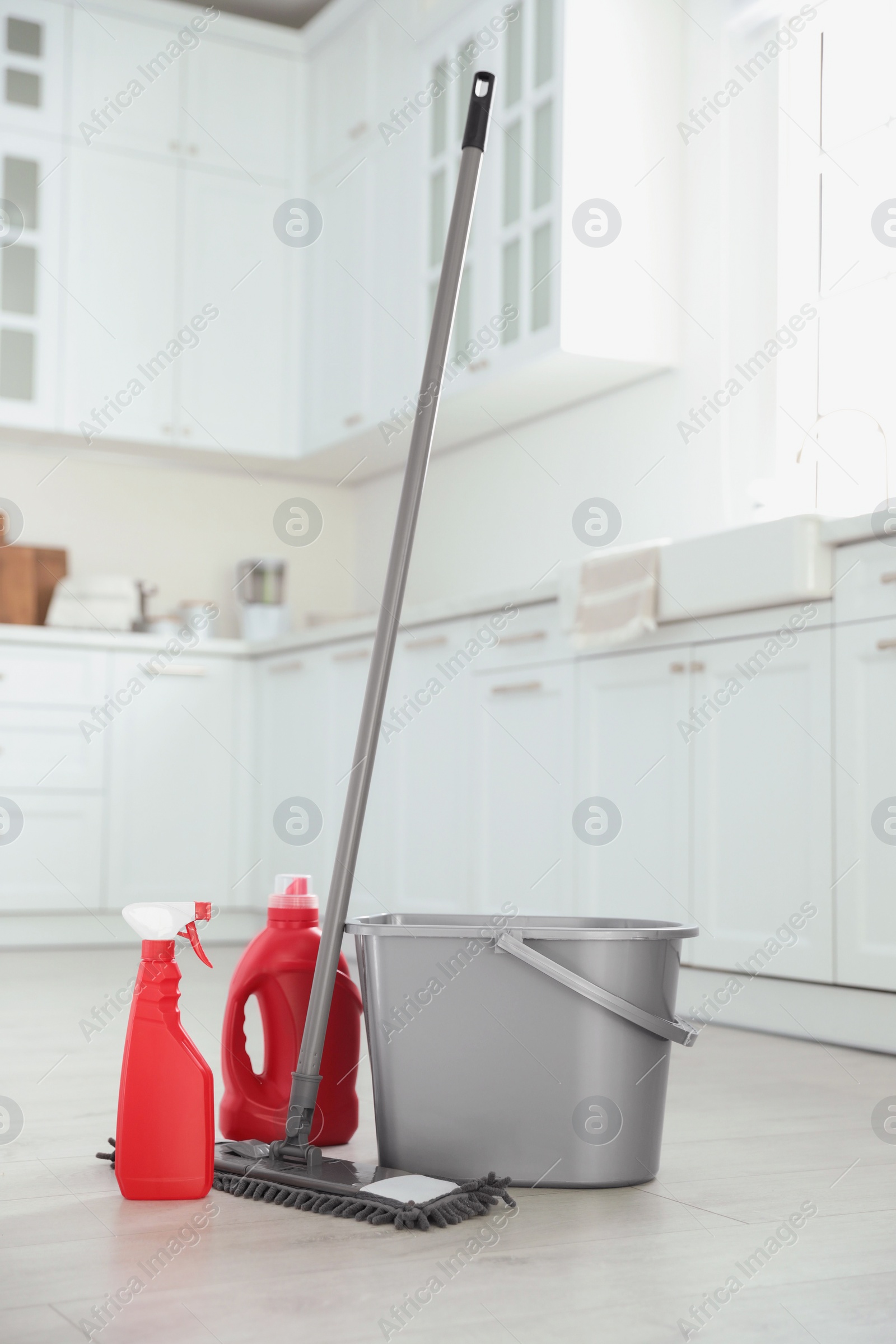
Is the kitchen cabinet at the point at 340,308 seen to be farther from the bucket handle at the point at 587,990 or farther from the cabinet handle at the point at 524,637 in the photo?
the bucket handle at the point at 587,990

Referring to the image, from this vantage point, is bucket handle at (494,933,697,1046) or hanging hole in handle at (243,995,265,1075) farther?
hanging hole in handle at (243,995,265,1075)

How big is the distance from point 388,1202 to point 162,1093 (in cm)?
22

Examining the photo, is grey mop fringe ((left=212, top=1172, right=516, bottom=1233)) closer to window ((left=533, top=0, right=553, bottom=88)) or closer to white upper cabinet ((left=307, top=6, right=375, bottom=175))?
window ((left=533, top=0, right=553, bottom=88))

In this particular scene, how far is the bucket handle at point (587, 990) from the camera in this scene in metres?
1.35

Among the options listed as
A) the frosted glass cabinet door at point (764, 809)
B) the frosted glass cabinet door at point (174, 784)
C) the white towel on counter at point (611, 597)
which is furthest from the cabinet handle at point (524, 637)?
the frosted glass cabinet door at point (174, 784)

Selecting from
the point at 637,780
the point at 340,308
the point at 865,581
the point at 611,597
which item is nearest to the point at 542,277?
the point at 611,597

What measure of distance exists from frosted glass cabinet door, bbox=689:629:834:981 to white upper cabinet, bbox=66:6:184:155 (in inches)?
112

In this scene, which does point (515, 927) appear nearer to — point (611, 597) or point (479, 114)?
point (479, 114)

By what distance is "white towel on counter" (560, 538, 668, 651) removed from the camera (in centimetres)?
281

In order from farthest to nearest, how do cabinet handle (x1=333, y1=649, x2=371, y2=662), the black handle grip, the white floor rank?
cabinet handle (x1=333, y1=649, x2=371, y2=662), the black handle grip, the white floor

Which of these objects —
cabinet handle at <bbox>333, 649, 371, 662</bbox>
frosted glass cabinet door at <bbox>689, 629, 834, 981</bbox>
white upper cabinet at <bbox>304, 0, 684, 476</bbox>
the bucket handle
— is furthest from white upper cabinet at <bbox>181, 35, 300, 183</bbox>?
the bucket handle

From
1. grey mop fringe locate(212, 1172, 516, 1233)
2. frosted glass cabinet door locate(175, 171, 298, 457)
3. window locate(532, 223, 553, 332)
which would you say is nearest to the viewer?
grey mop fringe locate(212, 1172, 516, 1233)

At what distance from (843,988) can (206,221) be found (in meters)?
3.30

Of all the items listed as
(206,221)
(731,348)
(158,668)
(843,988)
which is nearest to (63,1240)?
(843,988)
